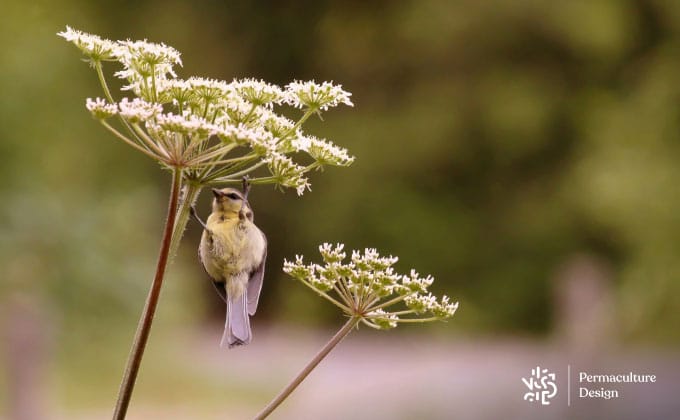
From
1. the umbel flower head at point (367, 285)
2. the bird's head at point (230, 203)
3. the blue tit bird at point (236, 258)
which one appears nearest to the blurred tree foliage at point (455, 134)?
the bird's head at point (230, 203)

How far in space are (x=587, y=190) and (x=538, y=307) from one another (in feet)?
8.45

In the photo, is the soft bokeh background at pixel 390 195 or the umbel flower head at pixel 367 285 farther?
the soft bokeh background at pixel 390 195

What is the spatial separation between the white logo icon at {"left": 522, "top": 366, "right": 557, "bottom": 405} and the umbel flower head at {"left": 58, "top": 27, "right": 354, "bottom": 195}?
712 centimetres

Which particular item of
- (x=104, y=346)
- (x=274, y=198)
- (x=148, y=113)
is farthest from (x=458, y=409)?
(x=274, y=198)

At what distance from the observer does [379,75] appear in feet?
69.9

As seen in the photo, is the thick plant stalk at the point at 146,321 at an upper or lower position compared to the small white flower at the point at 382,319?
lower

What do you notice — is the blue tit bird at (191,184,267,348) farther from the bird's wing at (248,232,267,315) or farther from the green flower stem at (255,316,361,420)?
the green flower stem at (255,316,361,420)

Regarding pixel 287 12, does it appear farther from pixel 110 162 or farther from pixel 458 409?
pixel 458 409

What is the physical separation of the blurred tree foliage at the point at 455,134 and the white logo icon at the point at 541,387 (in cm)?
609

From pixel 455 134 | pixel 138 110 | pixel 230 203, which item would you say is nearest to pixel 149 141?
Answer: pixel 138 110

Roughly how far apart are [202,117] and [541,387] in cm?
841

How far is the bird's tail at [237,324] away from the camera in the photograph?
108 inches

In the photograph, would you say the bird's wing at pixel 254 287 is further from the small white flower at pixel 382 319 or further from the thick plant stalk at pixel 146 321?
the thick plant stalk at pixel 146 321

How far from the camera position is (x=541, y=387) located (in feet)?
34.6
